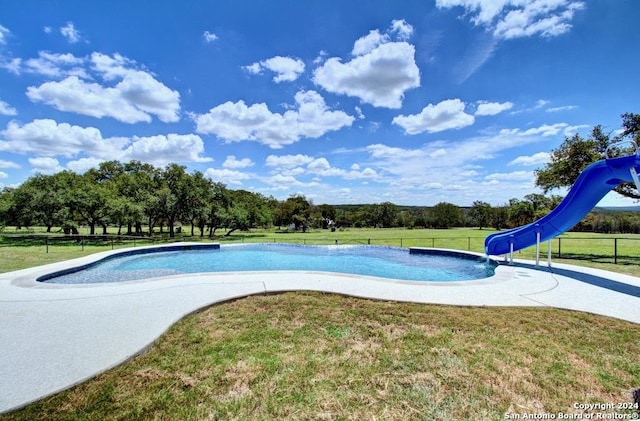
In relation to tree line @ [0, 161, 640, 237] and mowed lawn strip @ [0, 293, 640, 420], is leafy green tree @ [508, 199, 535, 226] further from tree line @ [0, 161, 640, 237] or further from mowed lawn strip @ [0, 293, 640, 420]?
mowed lawn strip @ [0, 293, 640, 420]

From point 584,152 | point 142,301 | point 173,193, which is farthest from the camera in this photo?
point 173,193

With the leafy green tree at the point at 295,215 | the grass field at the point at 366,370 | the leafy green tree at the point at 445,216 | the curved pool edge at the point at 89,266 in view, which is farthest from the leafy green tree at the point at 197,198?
the leafy green tree at the point at 445,216

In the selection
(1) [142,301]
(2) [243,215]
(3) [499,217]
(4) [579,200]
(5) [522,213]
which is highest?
(5) [522,213]

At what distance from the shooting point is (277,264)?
1311cm

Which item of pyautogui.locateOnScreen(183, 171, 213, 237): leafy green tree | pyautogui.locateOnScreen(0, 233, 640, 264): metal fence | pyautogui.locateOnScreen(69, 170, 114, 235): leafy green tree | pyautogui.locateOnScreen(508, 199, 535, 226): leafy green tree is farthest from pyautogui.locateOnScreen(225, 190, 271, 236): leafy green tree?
pyautogui.locateOnScreen(508, 199, 535, 226): leafy green tree

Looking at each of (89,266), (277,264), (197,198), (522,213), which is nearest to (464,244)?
(277,264)

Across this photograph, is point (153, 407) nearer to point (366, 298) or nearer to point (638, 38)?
point (366, 298)

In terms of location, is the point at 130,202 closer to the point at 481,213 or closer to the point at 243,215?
the point at 243,215

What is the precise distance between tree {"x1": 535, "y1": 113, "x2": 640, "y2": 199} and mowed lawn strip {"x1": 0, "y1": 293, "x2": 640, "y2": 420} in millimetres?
12868

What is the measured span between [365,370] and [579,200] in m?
9.29

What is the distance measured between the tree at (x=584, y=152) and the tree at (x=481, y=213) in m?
51.6

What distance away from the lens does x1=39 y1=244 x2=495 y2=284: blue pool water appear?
9.87 meters

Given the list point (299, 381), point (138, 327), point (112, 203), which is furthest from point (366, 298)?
point (112, 203)

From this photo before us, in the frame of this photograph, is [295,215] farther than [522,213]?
Yes
